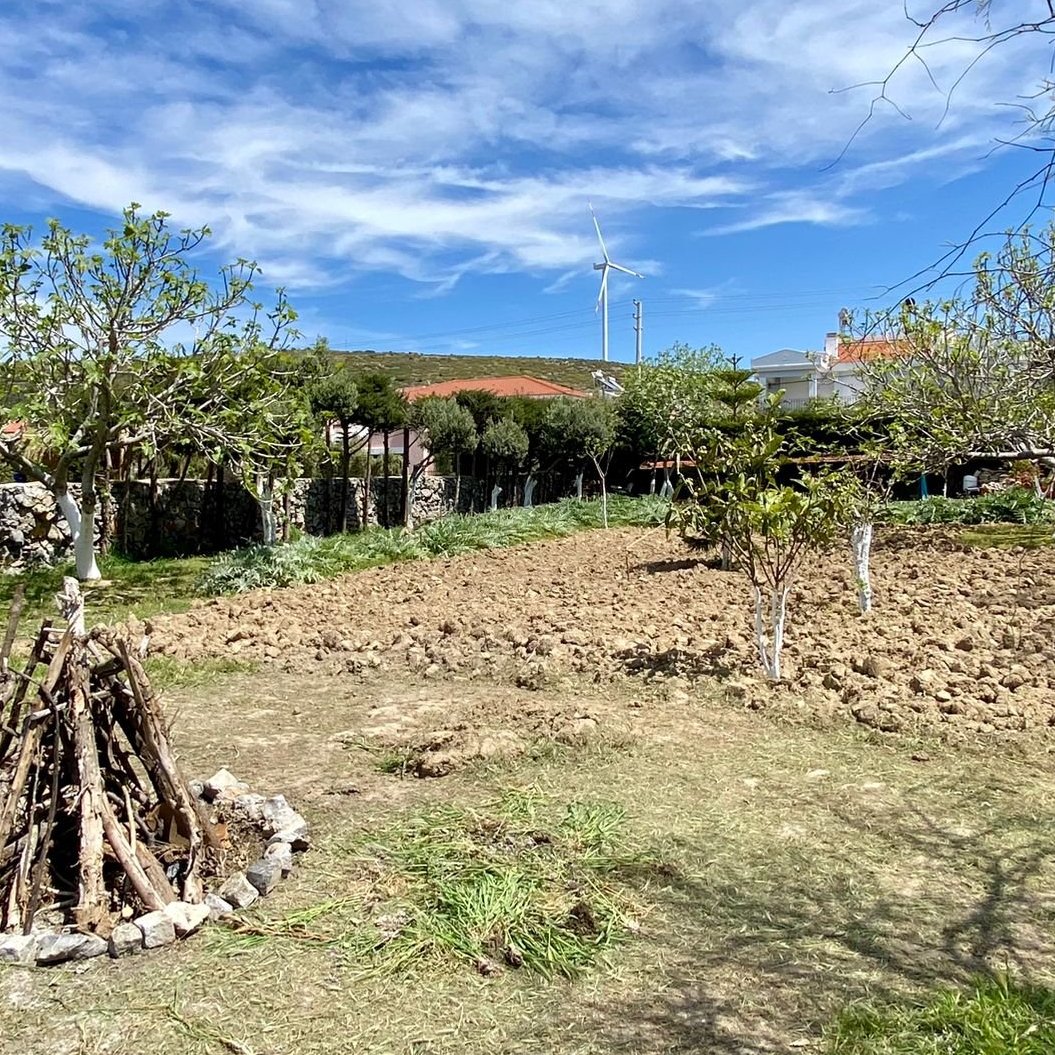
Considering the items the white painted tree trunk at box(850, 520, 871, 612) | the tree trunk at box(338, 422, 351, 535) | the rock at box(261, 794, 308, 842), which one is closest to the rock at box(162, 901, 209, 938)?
the rock at box(261, 794, 308, 842)

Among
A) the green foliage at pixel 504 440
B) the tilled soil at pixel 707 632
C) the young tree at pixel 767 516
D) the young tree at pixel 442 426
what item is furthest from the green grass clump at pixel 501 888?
the green foliage at pixel 504 440

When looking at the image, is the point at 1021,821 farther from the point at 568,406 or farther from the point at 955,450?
the point at 568,406

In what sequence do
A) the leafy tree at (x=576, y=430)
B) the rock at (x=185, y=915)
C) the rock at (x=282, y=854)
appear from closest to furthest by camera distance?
the rock at (x=185, y=915) < the rock at (x=282, y=854) < the leafy tree at (x=576, y=430)

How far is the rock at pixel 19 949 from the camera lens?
9.46 feet

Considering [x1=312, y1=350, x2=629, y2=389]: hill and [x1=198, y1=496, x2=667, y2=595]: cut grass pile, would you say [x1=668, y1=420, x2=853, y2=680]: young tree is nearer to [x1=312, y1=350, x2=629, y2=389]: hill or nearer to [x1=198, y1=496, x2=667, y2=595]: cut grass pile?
[x1=198, y1=496, x2=667, y2=595]: cut grass pile

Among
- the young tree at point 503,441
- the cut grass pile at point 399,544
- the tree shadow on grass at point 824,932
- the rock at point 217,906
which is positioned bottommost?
the tree shadow on grass at point 824,932

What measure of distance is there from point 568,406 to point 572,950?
1949 cm

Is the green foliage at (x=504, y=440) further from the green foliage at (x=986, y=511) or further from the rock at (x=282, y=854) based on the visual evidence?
the rock at (x=282, y=854)

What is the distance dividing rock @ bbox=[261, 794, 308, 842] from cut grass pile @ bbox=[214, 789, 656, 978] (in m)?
0.25

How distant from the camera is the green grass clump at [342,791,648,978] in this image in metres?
2.96

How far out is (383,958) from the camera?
2.93m

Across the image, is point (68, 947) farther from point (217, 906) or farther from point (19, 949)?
point (217, 906)

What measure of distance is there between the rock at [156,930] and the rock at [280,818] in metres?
0.76

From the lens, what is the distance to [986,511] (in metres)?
15.0
